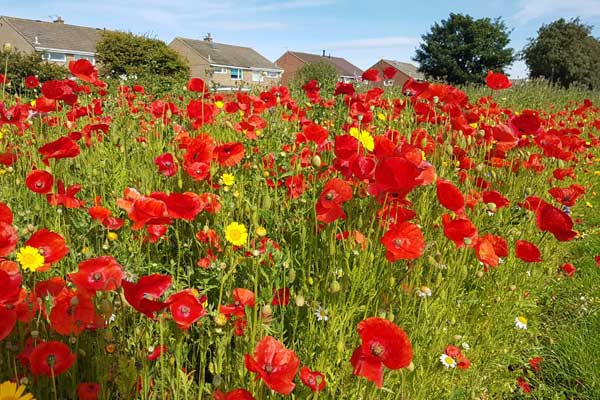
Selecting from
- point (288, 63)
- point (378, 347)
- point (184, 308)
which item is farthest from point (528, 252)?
point (288, 63)

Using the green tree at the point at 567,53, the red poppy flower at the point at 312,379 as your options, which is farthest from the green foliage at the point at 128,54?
the green tree at the point at 567,53

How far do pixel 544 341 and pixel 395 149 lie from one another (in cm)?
164

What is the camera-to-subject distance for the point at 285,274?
1745 millimetres

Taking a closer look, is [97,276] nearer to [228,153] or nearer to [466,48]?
[228,153]

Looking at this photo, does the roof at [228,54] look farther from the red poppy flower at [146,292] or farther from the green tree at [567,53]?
the red poppy flower at [146,292]

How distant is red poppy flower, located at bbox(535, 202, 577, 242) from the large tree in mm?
42343

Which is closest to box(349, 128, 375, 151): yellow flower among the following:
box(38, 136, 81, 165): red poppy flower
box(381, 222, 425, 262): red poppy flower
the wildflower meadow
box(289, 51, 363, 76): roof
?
the wildflower meadow

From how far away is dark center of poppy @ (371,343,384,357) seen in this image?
3.24 ft

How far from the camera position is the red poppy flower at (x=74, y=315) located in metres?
1.13

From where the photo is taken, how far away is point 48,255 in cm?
126

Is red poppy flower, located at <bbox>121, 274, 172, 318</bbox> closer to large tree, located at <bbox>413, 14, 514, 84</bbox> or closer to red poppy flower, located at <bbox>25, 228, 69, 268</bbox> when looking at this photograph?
red poppy flower, located at <bbox>25, 228, 69, 268</bbox>

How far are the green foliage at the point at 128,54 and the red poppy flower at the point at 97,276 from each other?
22.1 metres

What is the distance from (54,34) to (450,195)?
46541 mm

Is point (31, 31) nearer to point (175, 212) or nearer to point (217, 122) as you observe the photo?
point (217, 122)
